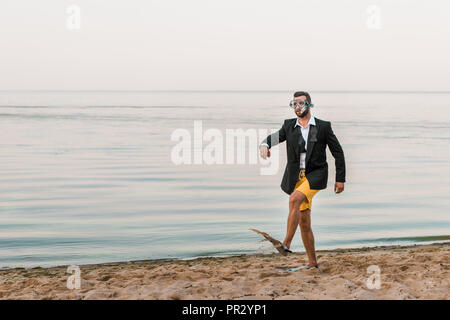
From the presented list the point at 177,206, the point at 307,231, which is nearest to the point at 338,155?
the point at 307,231

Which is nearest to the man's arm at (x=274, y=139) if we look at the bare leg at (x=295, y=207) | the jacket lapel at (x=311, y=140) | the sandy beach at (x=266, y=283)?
the jacket lapel at (x=311, y=140)

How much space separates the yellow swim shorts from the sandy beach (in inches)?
32.2

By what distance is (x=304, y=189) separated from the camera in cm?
697

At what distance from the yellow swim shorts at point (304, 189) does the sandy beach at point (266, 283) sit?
819mm

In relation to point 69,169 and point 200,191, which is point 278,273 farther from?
point 69,169

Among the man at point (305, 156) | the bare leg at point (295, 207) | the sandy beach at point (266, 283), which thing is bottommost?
the sandy beach at point (266, 283)

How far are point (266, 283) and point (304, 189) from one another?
111 cm

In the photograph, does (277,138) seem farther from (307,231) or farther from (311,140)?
(307,231)

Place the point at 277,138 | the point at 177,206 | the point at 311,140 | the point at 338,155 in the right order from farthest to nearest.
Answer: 1. the point at 177,206
2. the point at 277,138
3. the point at 338,155
4. the point at 311,140

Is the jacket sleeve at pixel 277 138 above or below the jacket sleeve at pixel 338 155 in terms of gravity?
above

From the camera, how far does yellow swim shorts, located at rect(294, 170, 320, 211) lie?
22.9 feet

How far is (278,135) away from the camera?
7.20 meters

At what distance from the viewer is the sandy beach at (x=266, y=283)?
649cm

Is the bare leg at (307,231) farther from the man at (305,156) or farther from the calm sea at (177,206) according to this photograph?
the calm sea at (177,206)
